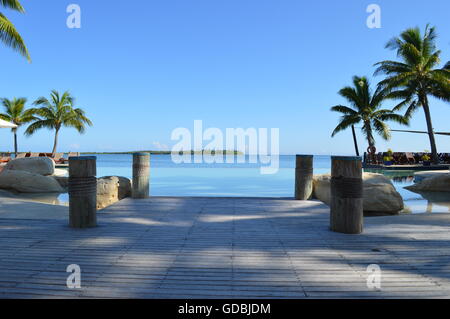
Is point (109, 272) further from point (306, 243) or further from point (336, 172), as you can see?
point (336, 172)

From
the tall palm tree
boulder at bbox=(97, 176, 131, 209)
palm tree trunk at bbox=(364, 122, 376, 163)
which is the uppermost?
the tall palm tree

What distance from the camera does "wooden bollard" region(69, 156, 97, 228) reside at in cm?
473

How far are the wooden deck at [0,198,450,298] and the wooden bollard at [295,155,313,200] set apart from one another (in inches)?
84.5

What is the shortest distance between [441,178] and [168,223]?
1373 cm

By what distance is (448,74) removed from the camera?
73.6 feet

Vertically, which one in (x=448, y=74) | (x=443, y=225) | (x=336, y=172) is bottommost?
(x=443, y=225)

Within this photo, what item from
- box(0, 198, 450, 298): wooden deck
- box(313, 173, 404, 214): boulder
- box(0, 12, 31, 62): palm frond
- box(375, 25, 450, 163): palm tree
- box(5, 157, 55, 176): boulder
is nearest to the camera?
box(0, 198, 450, 298): wooden deck

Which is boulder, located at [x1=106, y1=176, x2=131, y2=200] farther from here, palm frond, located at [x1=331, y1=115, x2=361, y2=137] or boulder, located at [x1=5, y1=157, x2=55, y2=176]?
palm frond, located at [x1=331, y1=115, x2=361, y2=137]

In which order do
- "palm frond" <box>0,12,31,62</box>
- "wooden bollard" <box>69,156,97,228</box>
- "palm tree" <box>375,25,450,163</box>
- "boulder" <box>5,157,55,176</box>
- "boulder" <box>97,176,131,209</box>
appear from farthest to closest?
"palm tree" <box>375,25,450,163</box> < "boulder" <box>5,157,55,176</box> < "palm frond" <box>0,12,31,62</box> < "boulder" <box>97,176,131,209</box> < "wooden bollard" <box>69,156,97,228</box>

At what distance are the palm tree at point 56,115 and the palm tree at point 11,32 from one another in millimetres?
20828

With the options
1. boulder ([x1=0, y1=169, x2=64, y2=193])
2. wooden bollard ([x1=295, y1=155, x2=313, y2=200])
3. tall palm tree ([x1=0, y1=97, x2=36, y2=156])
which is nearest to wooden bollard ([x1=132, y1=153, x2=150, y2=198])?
wooden bollard ([x1=295, y1=155, x2=313, y2=200])

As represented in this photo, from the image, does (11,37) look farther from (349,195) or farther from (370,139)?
(370,139)

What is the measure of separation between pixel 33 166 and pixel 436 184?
19.3 m
